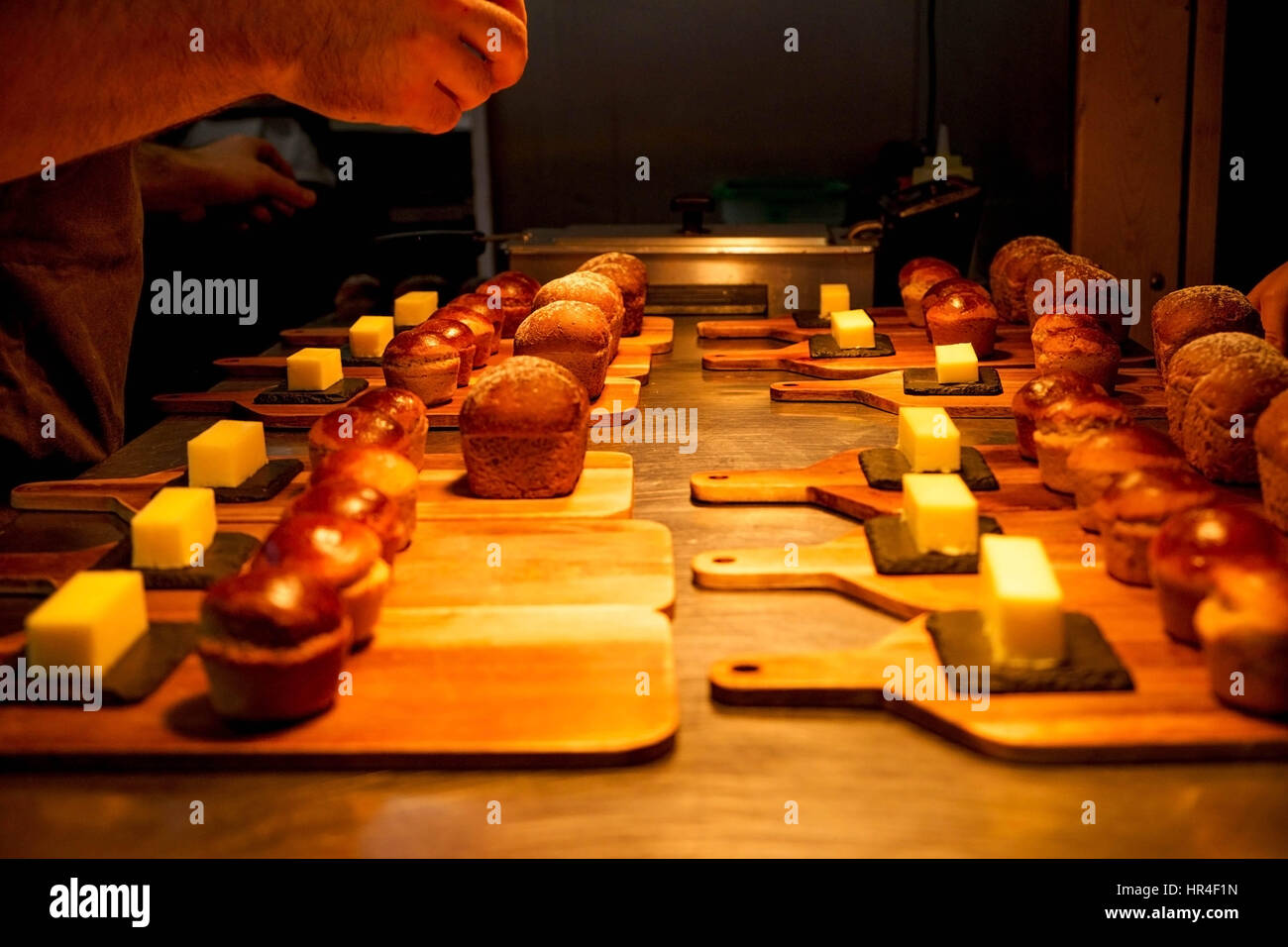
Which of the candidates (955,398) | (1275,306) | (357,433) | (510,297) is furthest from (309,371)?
(1275,306)

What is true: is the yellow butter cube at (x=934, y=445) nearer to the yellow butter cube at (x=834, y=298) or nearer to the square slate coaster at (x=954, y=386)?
the square slate coaster at (x=954, y=386)

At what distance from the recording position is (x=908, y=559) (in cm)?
191

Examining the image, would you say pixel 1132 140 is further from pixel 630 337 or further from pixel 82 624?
pixel 82 624

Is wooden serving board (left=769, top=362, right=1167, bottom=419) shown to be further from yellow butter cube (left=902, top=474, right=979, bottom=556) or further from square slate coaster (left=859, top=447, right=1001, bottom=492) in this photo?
yellow butter cube (left=902, top=474, right=979, bottom=556)

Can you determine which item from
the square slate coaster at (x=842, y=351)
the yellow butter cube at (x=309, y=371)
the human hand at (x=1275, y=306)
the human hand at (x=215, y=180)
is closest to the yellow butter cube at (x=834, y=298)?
the square slate coaster at (x=842, y=351)

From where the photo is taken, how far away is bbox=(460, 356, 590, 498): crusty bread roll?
230cm

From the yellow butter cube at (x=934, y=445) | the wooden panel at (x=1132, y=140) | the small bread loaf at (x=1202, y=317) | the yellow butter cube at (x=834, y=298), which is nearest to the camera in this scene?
the yellow butter cube at (x=934, y=445)

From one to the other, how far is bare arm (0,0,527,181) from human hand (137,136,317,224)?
161 cm

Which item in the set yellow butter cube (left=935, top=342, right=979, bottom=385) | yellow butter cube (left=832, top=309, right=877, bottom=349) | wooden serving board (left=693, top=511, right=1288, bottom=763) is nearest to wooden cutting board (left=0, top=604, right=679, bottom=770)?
wooden serving board (left=693, top=511, right=1288, bottom=763)

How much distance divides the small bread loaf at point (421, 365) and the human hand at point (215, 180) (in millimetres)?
1375

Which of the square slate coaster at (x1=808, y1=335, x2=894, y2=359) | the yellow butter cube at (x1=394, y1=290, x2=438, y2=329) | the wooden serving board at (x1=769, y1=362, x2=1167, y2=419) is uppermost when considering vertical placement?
the yellow butter cube at (x1=394, y1=290, x2=438, y2=329)

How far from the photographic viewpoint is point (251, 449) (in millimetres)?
2422

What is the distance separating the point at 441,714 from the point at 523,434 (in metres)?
0.86

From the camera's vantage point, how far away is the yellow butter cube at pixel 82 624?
1.53 metres
